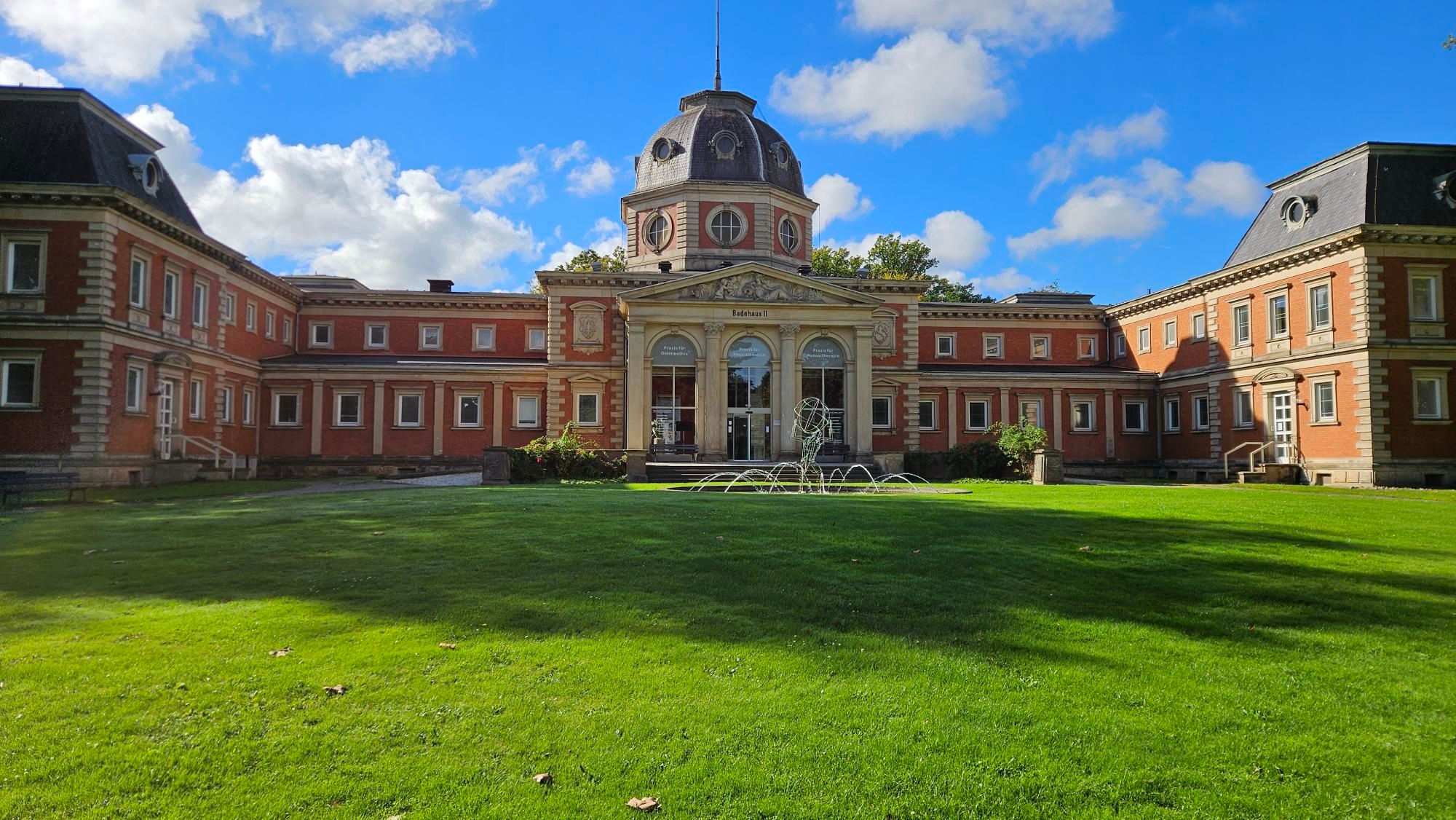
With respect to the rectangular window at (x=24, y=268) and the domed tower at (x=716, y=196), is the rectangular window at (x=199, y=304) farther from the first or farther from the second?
the domed tower at (x=716, y=196)

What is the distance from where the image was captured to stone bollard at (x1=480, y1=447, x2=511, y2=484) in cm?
2655

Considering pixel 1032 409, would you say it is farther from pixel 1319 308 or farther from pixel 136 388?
pixel 136 388

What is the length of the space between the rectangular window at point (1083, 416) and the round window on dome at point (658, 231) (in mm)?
23855

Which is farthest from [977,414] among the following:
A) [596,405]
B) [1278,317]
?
[596,405]

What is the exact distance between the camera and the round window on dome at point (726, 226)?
41656mm

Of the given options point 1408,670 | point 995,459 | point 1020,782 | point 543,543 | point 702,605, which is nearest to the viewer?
point 1020,782

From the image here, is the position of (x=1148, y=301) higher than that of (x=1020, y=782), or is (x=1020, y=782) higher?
(x=1148, y=301)

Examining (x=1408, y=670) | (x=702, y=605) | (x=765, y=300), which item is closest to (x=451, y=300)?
(x=765, y=300)

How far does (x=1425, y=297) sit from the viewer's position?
101 ft

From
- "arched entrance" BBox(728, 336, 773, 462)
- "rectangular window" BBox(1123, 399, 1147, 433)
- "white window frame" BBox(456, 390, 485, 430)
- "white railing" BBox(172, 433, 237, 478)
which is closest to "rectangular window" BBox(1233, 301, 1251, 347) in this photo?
"rectangular window" BBox(1123, 399, 1147, 433)

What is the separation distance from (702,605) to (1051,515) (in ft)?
28.2

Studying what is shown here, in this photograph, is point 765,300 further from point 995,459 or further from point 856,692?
point 856,692

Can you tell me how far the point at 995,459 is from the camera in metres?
35.3

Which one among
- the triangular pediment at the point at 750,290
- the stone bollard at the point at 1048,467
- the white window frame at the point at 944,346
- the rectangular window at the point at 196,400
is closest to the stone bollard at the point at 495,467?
the triangular pediment at the point at 750,290
